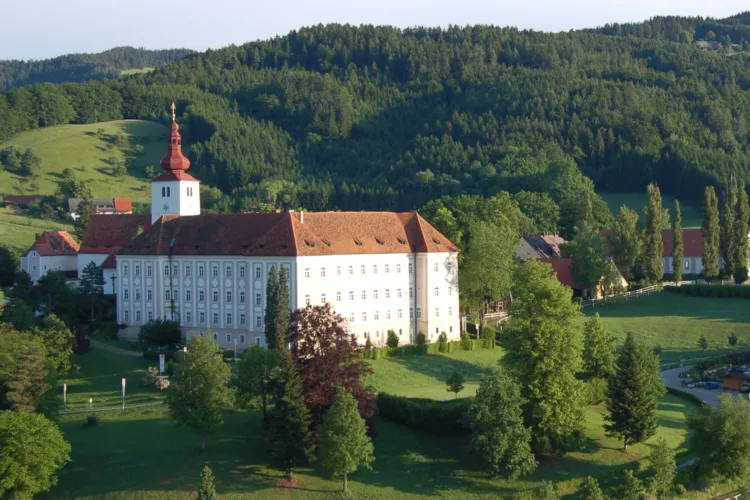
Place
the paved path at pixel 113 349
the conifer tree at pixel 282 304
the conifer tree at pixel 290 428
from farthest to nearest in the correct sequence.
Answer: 1. the paved path at pixel 113 349
2. the conifer tree at pixel 282 304
3. the conifer tree at pixel 290 428

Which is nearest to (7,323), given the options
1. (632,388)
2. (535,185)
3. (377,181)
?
(632,388)

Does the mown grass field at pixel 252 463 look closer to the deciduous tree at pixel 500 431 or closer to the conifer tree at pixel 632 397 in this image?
the deciduous tree at pixel 500 431

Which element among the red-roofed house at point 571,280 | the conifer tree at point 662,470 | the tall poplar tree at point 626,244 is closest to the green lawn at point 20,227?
the red-roofed house at point 571,280

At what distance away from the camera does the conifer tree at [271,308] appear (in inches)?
2827

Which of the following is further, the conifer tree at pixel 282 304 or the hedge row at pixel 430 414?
the conifer tree at pixel 282 304

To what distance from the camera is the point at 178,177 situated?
323 feet

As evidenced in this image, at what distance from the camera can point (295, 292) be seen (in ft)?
253

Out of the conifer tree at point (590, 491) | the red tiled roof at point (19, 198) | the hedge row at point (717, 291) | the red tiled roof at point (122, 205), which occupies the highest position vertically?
the red tiled roof at point (19, 198)

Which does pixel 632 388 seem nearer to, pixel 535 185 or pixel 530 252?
pixel 530 252

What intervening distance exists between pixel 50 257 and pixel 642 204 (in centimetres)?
9199

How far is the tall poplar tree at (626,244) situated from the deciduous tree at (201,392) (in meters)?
55.8

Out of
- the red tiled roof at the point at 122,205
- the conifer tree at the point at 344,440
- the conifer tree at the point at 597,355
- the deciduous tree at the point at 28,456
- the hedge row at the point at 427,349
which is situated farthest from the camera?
the red tiled roof at the point at 122,205

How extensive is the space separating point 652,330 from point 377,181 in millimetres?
105620

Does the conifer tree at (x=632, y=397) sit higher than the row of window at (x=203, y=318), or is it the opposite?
the row of window at (x=203, y=318)
